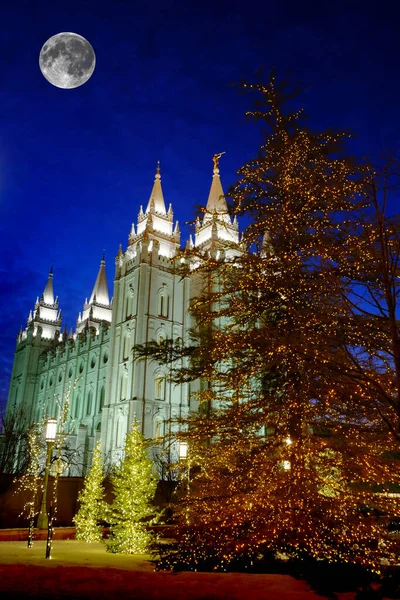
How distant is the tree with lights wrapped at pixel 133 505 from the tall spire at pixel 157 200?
37385mm

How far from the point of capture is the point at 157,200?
164ft

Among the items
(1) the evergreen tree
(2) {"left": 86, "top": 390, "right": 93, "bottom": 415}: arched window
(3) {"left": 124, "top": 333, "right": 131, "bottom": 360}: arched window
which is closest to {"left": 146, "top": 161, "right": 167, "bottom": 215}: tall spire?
(3) {"left": 124, "top": 333, "right": 131, "bottom": 360}: arched window

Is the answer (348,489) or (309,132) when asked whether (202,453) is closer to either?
(348,489)

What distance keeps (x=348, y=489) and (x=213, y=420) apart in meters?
2.81

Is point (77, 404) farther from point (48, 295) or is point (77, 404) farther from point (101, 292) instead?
point (48, 295)

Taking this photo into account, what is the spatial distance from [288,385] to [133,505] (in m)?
6.42

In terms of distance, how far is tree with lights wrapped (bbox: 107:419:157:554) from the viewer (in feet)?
41.5

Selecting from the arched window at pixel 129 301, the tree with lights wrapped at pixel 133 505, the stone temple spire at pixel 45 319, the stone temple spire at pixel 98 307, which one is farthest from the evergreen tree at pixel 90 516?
the stone temple spire at pixel 45 319

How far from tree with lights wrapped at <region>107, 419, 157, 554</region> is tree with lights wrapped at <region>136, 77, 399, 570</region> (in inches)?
119

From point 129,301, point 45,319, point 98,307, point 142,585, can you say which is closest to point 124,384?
point 129,301

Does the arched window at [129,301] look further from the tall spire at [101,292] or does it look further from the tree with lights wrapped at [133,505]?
the tree with lights wrapped at [133,505]

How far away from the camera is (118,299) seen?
47.4 metres

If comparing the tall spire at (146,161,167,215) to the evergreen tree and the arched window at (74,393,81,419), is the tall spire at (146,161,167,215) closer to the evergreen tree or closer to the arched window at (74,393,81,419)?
the arched window at (74,393,81,419)

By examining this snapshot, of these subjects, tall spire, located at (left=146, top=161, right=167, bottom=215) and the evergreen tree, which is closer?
the evergreen tree
